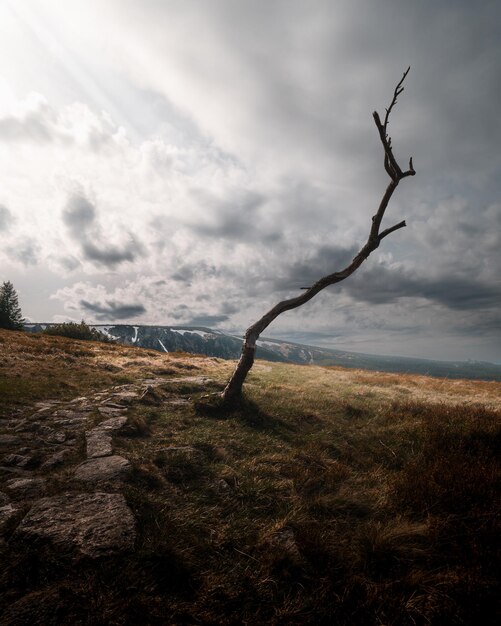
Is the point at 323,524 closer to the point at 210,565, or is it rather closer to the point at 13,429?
the point at 210,565

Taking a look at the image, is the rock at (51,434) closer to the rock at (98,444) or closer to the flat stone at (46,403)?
the rock at (98,444)

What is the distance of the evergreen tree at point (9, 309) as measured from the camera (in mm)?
50844

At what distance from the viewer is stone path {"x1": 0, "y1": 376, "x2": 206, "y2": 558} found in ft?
10.8

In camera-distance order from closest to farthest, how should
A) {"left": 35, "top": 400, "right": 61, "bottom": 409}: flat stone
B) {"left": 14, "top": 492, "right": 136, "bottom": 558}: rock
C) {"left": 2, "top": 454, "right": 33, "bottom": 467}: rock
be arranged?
{"left": 14, "top": 492, "right": 136, "bottom": 558}: rock → {"left": 2, "top": 454, "right": 33, "bottom": 467}: rock → {"left": 35, "top": 400, "right": 61, "bottom": 409}: flat stone

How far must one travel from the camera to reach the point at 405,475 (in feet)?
17.3

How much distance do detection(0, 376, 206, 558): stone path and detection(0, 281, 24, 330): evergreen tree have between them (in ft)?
185

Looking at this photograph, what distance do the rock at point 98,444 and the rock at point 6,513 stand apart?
5.65 feet

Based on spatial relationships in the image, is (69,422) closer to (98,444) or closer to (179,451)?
(98,444)

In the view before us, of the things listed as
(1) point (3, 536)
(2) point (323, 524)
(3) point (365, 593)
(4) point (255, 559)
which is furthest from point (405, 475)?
(1) point (3, 536)

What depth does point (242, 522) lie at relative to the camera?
4.09m

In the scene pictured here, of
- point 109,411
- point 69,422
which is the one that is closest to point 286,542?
point 69,422

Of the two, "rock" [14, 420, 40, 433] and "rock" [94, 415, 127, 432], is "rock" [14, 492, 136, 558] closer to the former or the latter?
"rock" [94, 415, 127, 432]

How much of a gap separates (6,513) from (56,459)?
1.92 metres

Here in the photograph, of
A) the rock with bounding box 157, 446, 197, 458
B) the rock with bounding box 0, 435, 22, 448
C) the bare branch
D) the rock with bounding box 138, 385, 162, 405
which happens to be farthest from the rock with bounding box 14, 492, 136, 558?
the bare branch
